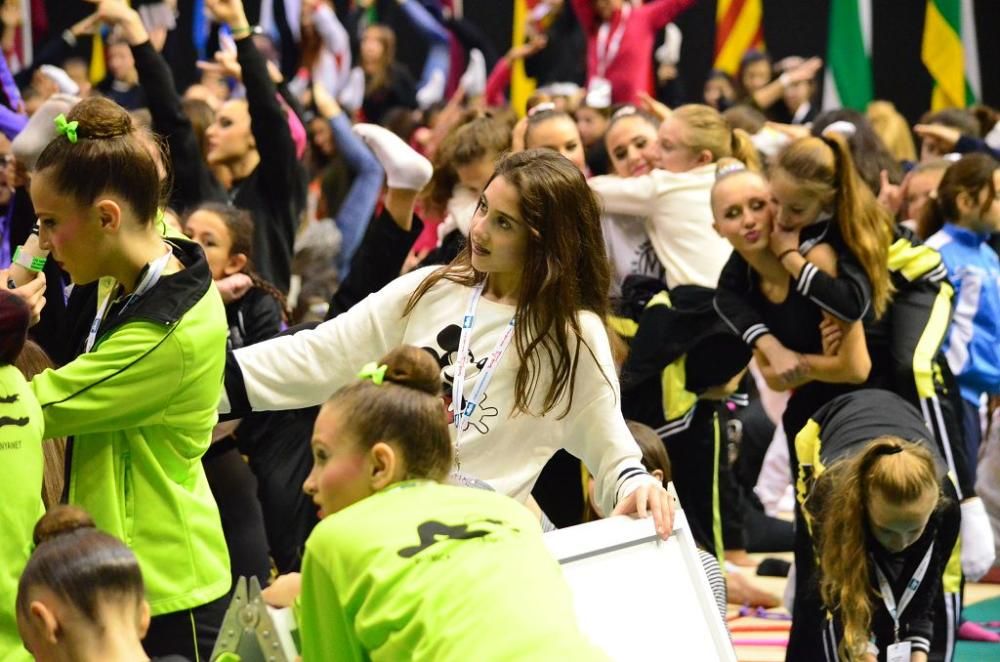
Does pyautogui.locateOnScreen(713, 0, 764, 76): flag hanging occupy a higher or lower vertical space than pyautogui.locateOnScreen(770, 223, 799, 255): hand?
lower

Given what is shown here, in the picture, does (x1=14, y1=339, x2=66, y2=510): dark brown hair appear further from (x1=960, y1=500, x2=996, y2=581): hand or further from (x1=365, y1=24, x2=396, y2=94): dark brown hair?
(x1=365, y1=24, x2=396, y2=94): dark brown hair

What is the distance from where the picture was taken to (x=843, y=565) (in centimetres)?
410

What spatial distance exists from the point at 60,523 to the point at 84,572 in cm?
16

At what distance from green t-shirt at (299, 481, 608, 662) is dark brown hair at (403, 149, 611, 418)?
30.6 inches

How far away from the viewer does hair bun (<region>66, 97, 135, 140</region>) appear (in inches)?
115

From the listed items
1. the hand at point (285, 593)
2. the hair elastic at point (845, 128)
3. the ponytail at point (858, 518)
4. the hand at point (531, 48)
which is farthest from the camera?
the hand at point (531, 48)

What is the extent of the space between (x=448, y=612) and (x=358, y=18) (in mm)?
11632

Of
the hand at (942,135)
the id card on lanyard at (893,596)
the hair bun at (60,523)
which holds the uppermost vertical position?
the hair bun at (60,523)

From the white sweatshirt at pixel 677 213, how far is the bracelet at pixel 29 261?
2.55 meters

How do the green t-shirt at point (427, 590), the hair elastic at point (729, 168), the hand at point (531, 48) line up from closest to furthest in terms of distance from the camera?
the green t-shirt at point (427, 590) → the hair elastic at point (729, 168) → the hand at point (531, 48)

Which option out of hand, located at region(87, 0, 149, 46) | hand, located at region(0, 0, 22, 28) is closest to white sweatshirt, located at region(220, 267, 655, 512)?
hand, located at region(87, 0, 149, 46)

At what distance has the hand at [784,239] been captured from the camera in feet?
15.7

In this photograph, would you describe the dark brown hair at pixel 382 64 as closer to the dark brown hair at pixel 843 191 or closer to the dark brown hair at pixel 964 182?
the dark brown hair at pixel 964 182

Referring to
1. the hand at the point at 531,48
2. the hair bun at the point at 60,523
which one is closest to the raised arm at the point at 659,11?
the hand at the point at 531,48
